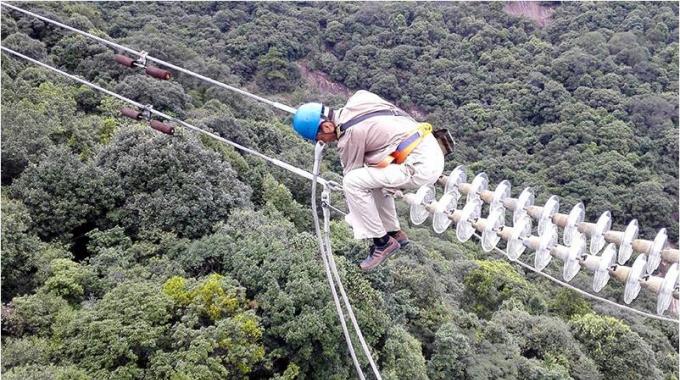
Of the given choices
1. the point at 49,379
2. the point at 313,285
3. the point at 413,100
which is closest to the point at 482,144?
the point at 413,100

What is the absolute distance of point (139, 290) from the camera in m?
13.2

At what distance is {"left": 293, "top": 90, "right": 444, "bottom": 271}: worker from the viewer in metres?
5.15

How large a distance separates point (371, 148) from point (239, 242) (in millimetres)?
11513

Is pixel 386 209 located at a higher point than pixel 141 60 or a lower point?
lower

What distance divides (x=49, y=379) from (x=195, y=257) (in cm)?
550

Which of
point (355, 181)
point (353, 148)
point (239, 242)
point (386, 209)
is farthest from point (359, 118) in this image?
point (239, 242)

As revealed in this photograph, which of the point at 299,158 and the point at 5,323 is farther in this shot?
the point at 299,158

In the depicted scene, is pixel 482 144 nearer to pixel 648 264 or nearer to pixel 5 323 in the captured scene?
pixel 5 323

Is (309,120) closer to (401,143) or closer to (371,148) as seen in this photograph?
(371,148)

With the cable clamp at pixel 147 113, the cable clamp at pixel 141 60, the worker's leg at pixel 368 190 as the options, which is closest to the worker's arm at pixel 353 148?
the worker's leg at pixel 368 190

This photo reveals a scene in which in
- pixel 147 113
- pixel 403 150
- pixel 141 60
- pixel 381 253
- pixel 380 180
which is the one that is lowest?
pixel 381 253

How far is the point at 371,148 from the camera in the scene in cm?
523

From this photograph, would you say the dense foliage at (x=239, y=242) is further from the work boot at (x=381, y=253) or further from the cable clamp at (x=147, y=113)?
the work boot at (x=381, y=253)

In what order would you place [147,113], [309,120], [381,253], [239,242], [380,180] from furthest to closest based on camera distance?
[239,242] < [147,113] < [381,253] < [309,120] < [380,180]
